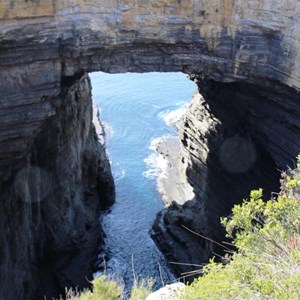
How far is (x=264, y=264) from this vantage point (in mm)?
5539

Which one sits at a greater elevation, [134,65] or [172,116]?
[134,65]

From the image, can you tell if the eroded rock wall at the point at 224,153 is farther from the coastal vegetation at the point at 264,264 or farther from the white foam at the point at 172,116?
the white foam at the point at 172,116

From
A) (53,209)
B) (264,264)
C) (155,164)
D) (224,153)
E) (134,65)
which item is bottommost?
(155,164)

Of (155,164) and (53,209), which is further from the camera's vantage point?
(155,164)

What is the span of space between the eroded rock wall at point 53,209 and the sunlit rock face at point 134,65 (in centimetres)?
7

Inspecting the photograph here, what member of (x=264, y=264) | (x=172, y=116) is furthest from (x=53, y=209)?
(x=172, y=116)

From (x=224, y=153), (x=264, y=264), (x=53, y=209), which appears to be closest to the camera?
(x=264, y=264)

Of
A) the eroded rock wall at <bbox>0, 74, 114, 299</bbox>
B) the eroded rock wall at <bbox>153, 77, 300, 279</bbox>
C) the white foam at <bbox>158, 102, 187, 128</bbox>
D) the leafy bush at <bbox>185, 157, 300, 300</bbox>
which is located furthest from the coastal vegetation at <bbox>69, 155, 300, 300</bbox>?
the white foam at <bbox>158, 102, 187, 128</bbox>

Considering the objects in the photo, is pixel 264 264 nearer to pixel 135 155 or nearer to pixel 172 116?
pixel 135 155

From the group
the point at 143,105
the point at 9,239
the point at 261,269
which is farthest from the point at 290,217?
the point at 143,105

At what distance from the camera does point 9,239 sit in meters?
13.5

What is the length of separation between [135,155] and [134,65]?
1701cm

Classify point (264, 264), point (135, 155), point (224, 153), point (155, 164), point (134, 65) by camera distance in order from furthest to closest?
1. point (135, 155)
2. point (155, 164)
3. point (224, 153)
4. point (134, 65)
5. point (264, 264)

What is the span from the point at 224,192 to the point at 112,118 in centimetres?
1742
